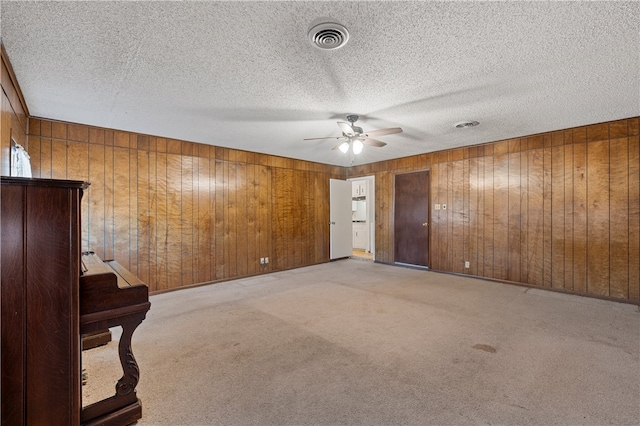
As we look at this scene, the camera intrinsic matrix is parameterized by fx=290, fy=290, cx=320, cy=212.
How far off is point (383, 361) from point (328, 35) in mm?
2486

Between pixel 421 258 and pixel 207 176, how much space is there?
14.9ft

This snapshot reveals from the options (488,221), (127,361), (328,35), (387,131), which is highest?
(328,35)

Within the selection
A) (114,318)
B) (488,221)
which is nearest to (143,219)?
(114,318)

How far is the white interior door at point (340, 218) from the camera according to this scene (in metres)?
7.10

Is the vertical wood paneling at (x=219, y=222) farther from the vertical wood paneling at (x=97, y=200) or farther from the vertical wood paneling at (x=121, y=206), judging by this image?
the vertical wood paneling at (x=97, y=200)

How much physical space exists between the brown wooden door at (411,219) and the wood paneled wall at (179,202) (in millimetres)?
2022

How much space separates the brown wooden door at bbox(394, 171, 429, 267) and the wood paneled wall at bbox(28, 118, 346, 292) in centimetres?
202

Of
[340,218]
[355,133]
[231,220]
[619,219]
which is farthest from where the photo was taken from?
[340,218]

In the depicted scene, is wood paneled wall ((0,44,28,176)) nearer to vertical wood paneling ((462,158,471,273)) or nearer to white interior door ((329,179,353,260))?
white interior door ((329,179,353,260))

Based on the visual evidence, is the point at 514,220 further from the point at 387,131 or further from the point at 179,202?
the point at 179,202

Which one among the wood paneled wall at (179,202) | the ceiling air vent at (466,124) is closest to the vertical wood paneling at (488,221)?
the ceiling air vent at (466,124)

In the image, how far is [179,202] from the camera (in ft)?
15.3

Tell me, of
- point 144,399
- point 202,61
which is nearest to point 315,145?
point 202,61

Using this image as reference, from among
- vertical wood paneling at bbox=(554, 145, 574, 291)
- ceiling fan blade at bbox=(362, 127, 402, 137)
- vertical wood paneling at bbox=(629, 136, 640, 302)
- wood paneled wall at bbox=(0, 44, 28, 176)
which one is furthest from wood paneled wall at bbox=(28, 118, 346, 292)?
→ vertical wood paneling at bbox=(629, 136, 640, 302)
